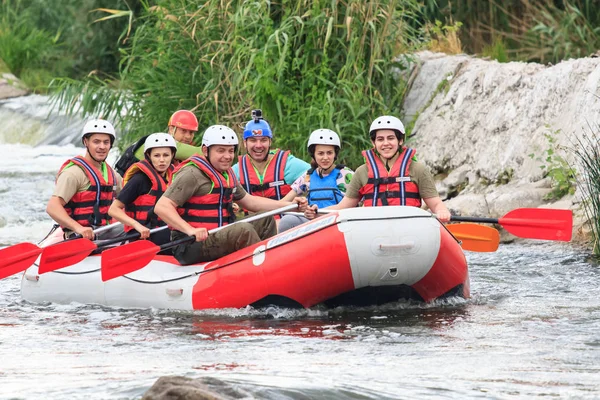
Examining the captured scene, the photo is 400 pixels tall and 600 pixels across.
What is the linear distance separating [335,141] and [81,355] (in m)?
2.80

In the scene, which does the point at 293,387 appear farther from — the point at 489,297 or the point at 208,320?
the point at 489,297

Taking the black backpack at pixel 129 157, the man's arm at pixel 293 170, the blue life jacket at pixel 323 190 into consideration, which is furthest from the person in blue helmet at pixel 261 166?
the black backpack at pixel 129 157

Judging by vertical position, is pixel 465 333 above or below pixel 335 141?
below

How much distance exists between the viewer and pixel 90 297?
7480 millimetres

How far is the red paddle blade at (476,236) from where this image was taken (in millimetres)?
7219

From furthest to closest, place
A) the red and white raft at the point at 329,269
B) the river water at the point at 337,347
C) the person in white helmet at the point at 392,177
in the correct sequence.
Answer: the person in white helmet at the point at 392,177 < the red and white raft at the point at 329,269 < the river water at the point at 337,347

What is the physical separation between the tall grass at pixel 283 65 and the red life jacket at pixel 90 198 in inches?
123

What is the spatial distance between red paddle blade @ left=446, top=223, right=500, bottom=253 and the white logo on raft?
48.5 inches

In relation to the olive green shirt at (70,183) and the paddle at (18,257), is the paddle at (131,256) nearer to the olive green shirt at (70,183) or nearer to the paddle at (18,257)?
the paddle at (18,257)

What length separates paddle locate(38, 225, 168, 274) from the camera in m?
7.40

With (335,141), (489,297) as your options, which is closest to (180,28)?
(335,141)

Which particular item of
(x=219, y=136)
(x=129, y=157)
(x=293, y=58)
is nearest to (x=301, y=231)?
(x=219, y=136)

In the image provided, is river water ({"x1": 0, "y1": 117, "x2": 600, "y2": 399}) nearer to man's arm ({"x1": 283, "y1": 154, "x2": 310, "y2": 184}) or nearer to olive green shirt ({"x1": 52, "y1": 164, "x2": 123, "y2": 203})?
olive green shirt ({"x1": 52, "y1": 164, "x2": 123, "y2": 203})

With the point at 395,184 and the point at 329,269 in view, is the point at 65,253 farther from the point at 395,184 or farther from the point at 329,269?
the point at 395,184
